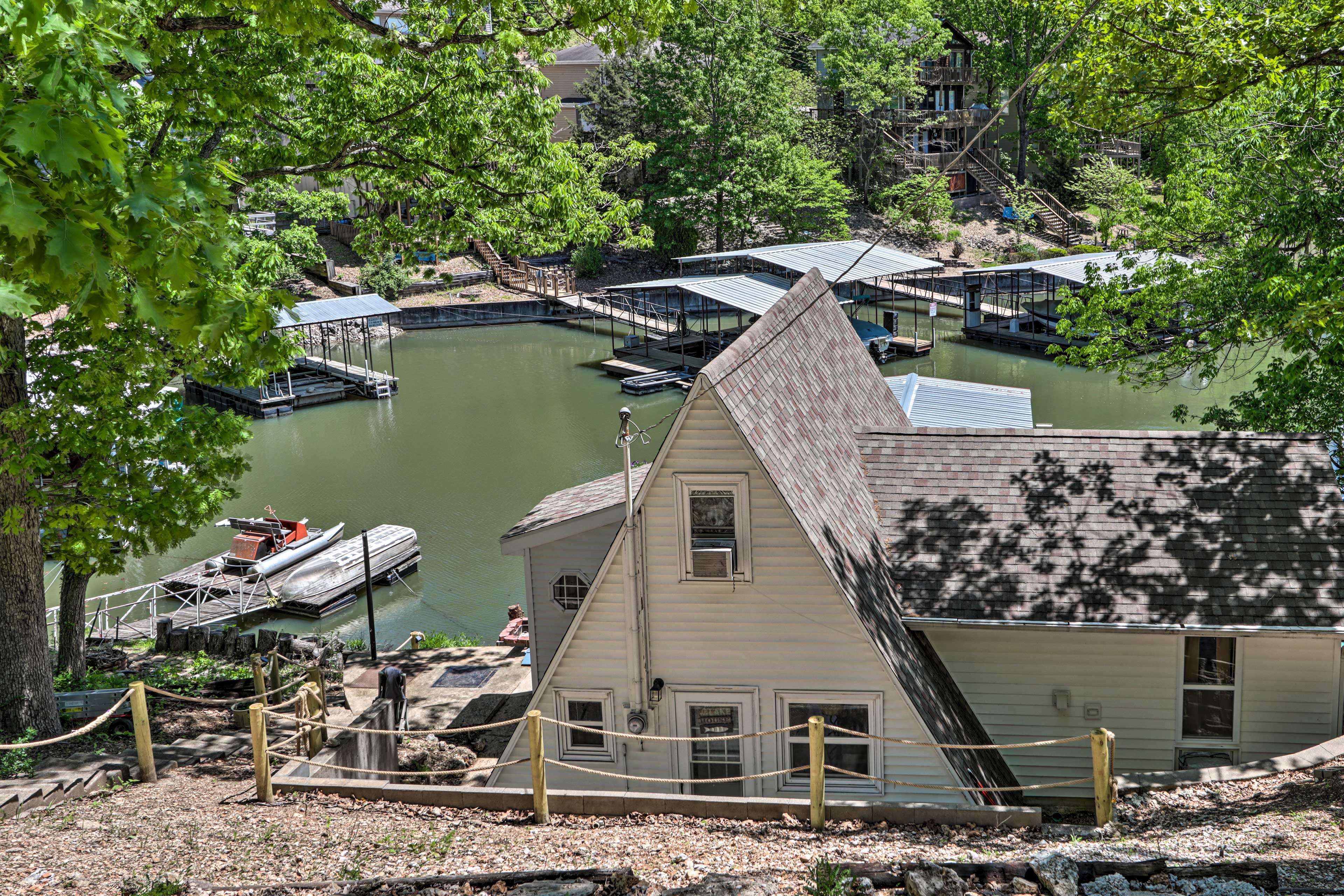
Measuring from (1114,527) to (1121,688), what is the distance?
1748 mm

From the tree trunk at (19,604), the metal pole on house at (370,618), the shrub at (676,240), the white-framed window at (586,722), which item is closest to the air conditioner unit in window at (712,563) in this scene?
the white-framed window at (586,722)

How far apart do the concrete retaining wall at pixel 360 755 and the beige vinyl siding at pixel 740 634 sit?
99.4 inches

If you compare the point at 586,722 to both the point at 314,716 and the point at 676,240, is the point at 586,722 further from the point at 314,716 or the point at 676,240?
the point at 676,240

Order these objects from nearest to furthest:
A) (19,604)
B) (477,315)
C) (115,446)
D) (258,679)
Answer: (19,604) → (115,446) → (258,679) → (477,315)

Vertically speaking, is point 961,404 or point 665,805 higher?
point 961,404

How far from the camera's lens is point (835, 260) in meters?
47.3

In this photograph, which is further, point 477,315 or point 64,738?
point 477,315

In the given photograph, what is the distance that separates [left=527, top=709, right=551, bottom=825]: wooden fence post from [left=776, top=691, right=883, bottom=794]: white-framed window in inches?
101

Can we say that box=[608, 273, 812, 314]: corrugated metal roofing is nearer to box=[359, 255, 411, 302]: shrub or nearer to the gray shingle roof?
box=[359, 255, 411, 302]: shrub

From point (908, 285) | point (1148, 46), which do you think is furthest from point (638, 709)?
point (908, 285)

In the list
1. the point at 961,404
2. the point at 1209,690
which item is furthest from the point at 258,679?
the point at 961,404

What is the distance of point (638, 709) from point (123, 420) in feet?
21.5

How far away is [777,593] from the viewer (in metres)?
11.3

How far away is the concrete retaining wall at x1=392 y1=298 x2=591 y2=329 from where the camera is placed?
56.6 m
